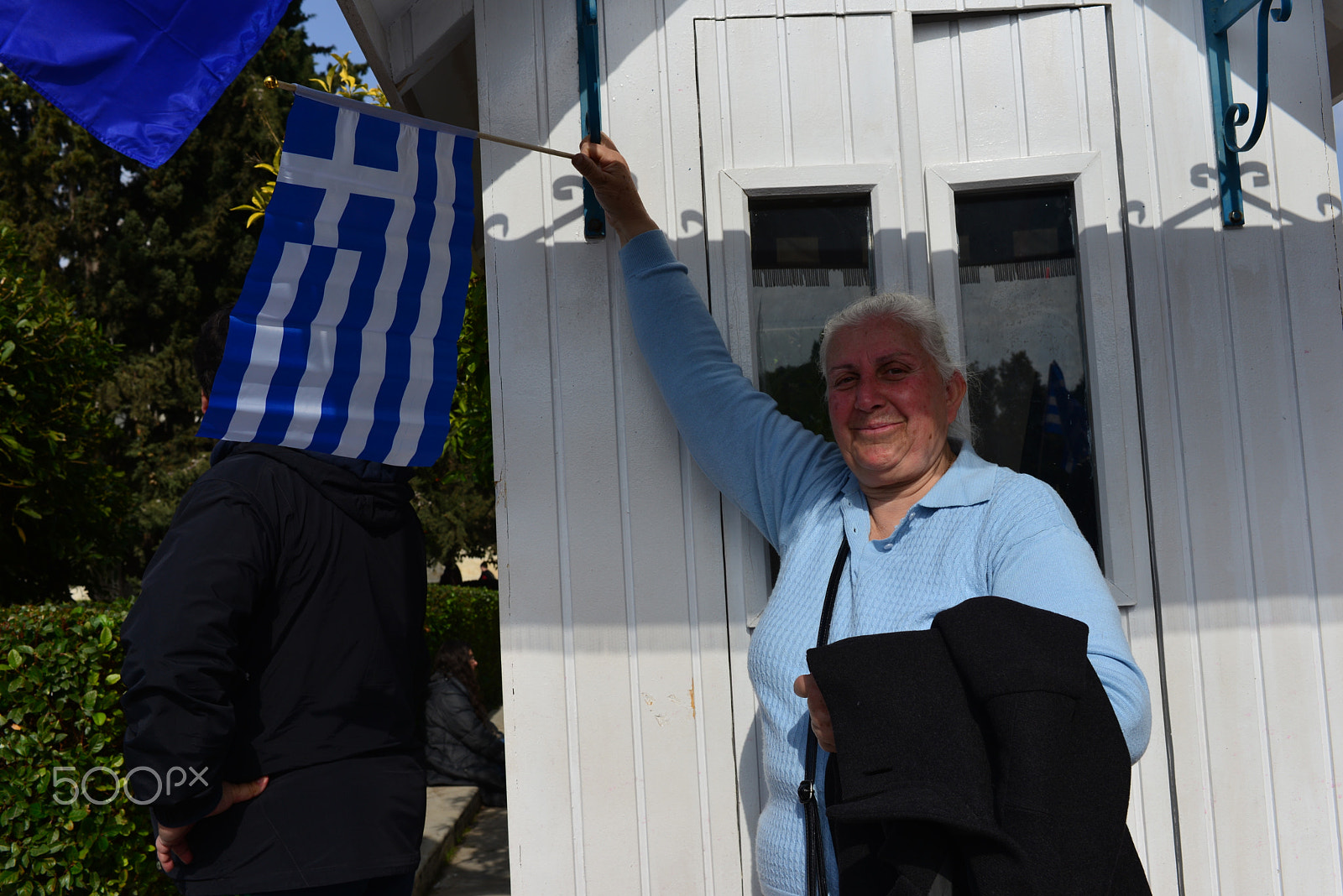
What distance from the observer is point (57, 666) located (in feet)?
12.9

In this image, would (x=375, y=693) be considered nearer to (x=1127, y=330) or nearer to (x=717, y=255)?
(x=717, y=255)

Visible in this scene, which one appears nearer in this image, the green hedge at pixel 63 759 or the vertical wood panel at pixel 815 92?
the vertical wood panel at pixel 815 92

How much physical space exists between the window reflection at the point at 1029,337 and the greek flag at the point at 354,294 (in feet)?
4.25

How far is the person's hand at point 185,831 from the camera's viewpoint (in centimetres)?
206

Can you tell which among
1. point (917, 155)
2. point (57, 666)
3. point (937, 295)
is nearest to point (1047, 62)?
point (917, 155)

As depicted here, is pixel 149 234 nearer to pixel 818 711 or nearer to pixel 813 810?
pixel 813 810

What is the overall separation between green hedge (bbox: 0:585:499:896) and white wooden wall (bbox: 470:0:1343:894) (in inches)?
94.5

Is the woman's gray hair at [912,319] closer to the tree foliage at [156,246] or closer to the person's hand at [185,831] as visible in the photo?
the person's hand at [185,831]

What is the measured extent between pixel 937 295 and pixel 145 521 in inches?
591

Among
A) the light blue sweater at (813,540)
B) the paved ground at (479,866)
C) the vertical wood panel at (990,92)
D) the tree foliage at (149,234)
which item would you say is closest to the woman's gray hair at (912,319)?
the light blue sweater at (813,540)

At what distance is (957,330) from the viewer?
257cm

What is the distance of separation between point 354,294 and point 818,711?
4.53 feet

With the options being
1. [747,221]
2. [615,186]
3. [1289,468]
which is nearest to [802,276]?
[747,221]

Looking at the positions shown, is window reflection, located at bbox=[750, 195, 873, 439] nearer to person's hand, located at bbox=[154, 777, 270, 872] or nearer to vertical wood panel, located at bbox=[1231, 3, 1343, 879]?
vertical wood panel, located at bbox=[1231, 3, 1343, 879]
